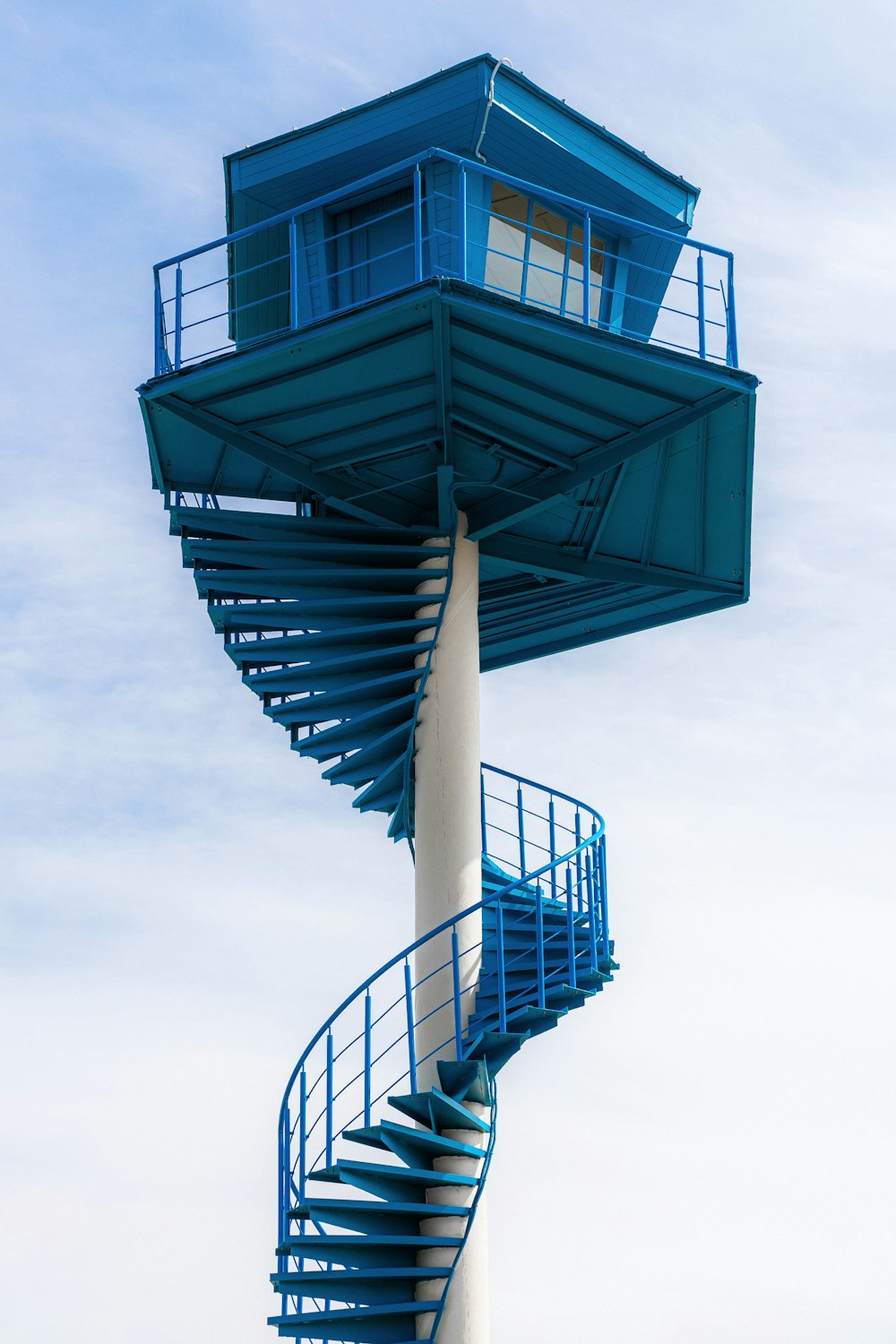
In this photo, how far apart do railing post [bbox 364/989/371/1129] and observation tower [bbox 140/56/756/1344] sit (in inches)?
0.8

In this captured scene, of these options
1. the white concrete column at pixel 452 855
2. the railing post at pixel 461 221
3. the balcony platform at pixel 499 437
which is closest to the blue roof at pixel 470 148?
the railing post at pixel 461 221

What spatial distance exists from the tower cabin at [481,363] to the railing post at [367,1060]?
4.15 metres

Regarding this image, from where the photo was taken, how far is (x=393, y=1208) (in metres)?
11.3

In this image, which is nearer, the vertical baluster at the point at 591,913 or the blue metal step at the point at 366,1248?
the blue metal step at the point at 366,1248

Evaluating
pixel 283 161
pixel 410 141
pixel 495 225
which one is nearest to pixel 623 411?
pixel 495 225

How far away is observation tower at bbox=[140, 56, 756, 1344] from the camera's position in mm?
11430

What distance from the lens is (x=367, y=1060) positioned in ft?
36.8

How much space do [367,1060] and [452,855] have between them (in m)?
2.05

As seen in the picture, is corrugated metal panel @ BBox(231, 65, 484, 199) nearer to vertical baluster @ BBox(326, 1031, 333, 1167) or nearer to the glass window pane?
the glass window pane

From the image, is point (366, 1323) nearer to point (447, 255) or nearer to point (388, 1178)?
point (388, 1178)

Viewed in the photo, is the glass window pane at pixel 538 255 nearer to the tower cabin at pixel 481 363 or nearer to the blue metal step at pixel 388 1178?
the tower cabin at pixel 481 363

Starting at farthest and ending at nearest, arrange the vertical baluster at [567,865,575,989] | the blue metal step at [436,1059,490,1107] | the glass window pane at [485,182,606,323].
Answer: the glass window pane at [485,182,606,323]
the vertical baluster at [567,865,575,989]
the blue metal step at [436,1059,490,1107]

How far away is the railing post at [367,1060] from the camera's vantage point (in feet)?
36.7

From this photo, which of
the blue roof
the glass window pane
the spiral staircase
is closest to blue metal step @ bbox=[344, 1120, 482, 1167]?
the spiral staircase
